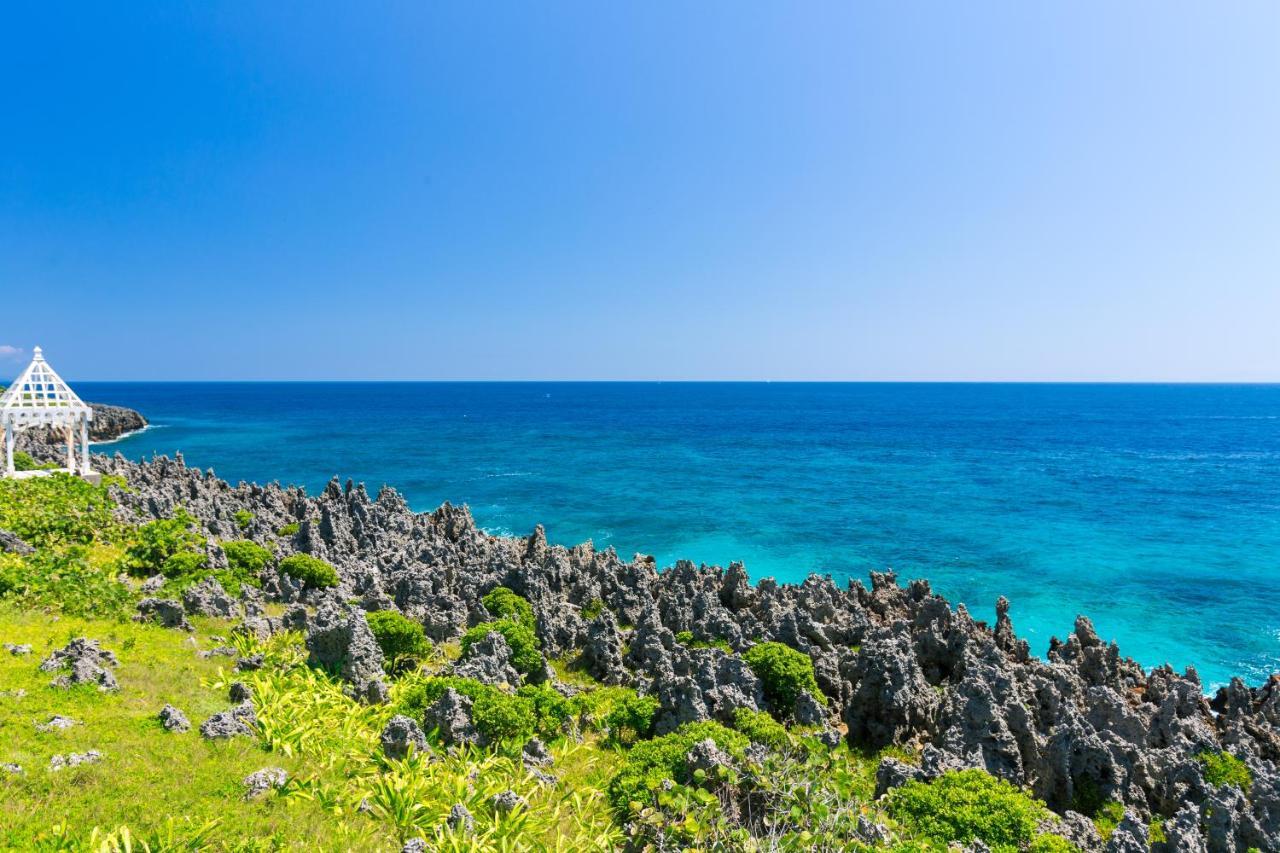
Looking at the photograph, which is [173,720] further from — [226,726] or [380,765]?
[380,765]

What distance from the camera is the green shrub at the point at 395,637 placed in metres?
19.2

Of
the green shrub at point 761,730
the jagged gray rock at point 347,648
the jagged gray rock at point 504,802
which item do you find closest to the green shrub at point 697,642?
the green shrub at point 761,730

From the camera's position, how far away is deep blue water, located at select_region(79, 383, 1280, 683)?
35844mm

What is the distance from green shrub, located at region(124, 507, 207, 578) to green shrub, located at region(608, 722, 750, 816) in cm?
1933

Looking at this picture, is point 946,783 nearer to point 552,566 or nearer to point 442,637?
point 442,637

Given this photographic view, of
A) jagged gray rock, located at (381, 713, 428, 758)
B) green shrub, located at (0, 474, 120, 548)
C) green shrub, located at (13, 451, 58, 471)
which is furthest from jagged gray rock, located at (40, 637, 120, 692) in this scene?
green shrub, located at (13, 451, 58, 471)

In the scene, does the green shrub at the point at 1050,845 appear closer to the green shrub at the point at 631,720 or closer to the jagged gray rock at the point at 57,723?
the green shrub at the point at 631,720

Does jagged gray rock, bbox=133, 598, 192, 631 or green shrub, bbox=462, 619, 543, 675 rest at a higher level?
jagged gray rock, bbox=133, 598, 192, 631

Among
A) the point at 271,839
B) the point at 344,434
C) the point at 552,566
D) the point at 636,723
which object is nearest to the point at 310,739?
the point at 271,839

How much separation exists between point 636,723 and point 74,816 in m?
10.9

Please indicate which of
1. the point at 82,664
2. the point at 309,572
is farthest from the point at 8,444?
the point at 82,664

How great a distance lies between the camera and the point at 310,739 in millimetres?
13531

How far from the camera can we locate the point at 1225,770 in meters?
15.4

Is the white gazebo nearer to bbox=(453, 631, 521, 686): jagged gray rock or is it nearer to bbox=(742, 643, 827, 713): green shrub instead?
bbox=(453, 631, 521, 686): jagged gray rock
